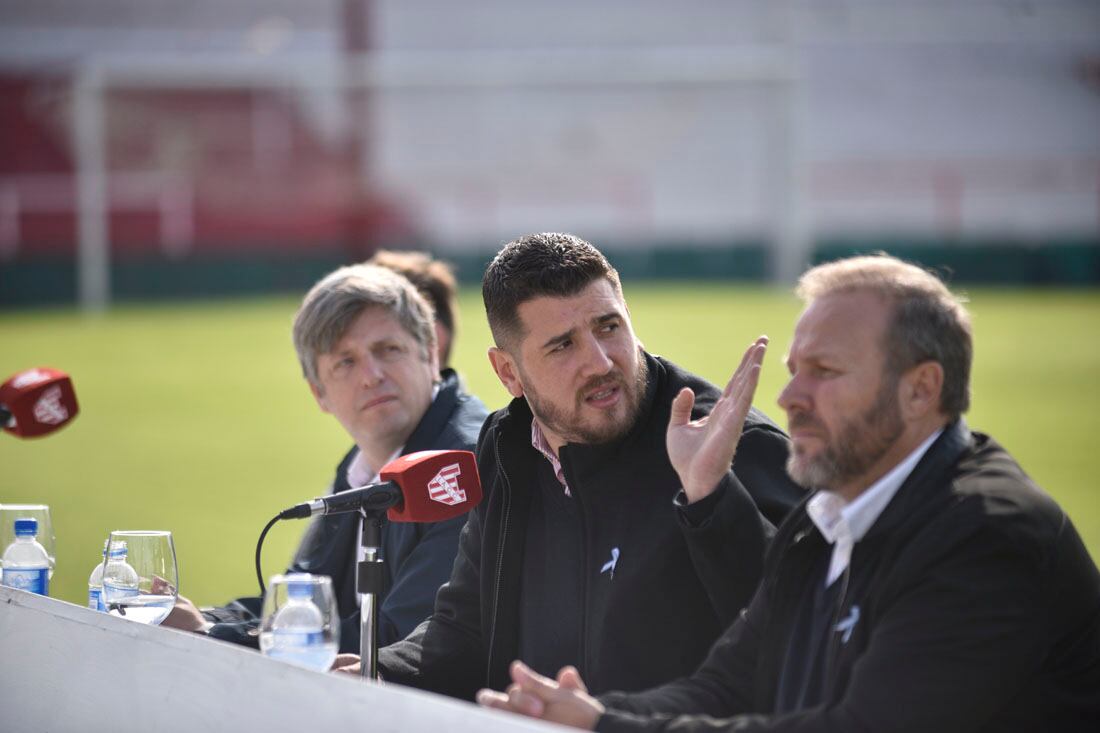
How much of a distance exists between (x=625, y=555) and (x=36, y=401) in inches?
76.4

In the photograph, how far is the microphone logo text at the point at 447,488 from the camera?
3.10 m

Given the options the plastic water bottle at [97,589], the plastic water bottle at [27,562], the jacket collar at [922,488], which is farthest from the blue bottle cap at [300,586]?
the plastic water bottle at [27,562]

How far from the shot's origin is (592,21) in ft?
131

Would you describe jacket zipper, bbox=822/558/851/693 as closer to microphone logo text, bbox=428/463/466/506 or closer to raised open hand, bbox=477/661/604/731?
raised open hand, bbox=477/661/604/731

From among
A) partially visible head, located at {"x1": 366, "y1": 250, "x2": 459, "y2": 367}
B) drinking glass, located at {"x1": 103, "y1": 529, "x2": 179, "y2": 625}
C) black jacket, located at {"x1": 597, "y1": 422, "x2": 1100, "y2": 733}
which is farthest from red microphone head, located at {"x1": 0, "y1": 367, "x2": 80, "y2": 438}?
black jacket, located at {"x1": 597, "y1": 422, "x2": 1100, "y2": 733}

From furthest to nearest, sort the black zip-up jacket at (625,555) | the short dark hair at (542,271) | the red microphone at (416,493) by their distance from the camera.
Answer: the short dark hair at (542,271)
the black zip-up jacket at (625,555)
the red microphone at (416,493)

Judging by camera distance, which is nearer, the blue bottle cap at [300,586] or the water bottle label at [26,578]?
the blue bottle cap at [300,586]

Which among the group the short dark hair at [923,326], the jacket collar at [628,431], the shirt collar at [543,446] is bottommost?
the shirt collar at [543,446]

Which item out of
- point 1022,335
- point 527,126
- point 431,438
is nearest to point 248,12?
point 527,126

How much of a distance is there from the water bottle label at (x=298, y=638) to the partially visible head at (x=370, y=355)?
165 centimetres

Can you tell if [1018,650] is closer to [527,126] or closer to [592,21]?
[527,126]

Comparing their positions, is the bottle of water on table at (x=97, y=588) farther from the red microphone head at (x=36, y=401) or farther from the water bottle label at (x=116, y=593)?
the red microphone head at (x=36, y=401)

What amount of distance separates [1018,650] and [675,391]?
1.32m

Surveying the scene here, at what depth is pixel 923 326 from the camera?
2.74 metres
